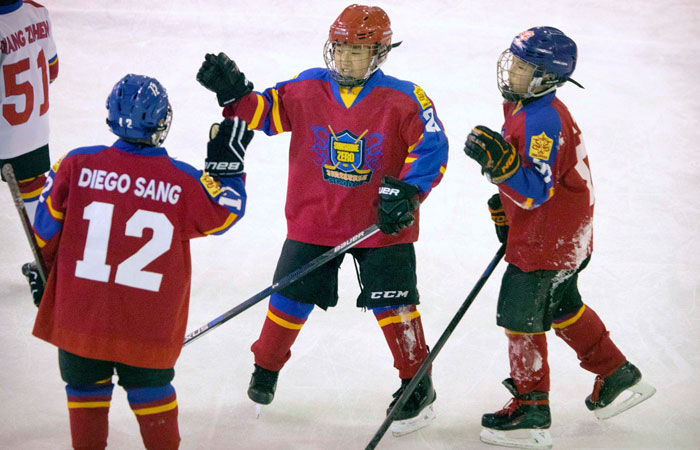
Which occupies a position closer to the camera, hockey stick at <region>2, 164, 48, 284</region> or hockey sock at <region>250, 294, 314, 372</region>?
hockey stick at <region>2, 164, 48, 284</region>

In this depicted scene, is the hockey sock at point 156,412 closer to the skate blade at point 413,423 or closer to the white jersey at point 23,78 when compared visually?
the skate blade at point 413,423

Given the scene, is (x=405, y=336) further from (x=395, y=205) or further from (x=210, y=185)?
(x=210, y=185)

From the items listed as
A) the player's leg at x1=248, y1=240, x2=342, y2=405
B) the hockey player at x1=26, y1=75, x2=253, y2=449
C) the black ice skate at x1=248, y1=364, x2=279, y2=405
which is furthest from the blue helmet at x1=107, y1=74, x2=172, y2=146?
the black ice skate at x1=248, y1=364, x2=279, y2=405

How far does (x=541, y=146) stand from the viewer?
2535 millimetres

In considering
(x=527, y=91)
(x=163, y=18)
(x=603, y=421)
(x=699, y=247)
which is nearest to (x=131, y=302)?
(x=527, y=91)

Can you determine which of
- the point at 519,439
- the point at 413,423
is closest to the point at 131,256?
the point at 413,423

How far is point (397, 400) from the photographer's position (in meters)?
2.79

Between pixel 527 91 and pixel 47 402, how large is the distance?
1.96 m

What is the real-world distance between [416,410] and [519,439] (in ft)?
1.23

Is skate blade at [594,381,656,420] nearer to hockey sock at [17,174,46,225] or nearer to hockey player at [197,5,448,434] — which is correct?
hockey player at [197,5,448,434]

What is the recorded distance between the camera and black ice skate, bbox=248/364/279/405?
288 cm

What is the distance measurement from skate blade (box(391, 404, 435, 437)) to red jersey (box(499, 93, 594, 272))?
0.63 m

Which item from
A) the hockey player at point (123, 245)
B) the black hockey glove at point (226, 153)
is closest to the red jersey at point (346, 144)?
the black hockey glove at point (226, 153)

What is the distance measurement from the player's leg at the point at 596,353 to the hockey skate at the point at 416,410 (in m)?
0.51
